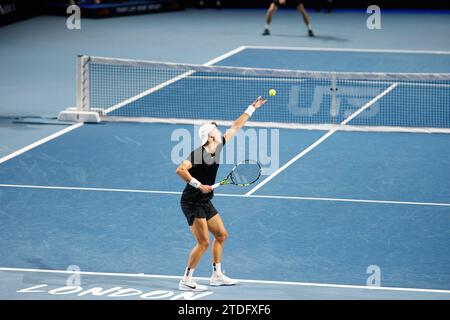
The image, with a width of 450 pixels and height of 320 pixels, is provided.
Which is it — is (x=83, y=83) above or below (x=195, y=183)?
below

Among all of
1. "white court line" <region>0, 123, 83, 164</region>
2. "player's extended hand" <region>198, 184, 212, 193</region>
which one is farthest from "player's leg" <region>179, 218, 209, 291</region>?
"white court line" <region>0, 123, 83, 164</region>

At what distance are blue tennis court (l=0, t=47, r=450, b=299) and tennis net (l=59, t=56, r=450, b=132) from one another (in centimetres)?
17

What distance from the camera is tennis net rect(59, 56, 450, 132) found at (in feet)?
71.9

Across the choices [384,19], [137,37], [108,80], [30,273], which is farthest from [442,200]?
[384,19]

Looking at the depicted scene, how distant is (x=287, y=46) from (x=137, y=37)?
470cm

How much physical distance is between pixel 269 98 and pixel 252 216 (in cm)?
849

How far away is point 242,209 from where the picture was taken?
54.0ft

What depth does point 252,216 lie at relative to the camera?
16.1 meters

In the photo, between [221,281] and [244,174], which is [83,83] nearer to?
[244,174]

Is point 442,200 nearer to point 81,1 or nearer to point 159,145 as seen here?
point 159,145

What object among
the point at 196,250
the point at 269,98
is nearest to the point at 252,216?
the point at 196,250

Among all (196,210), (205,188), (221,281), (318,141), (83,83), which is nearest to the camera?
(205,188)

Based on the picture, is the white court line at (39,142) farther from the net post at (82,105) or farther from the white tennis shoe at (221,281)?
the white tennis shoe at (221,281)

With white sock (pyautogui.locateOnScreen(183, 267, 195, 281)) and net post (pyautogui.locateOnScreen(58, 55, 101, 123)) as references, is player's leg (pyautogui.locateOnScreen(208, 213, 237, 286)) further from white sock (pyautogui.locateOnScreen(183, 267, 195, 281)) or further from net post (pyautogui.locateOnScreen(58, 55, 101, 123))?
net post (pyautogui.locateOnScreen(58, 55, 101, 123))
